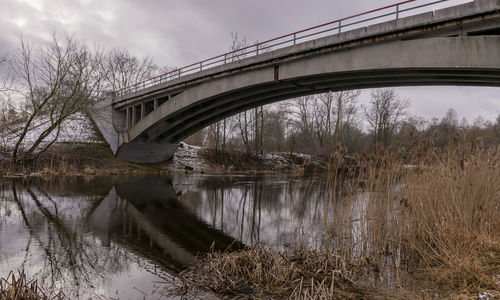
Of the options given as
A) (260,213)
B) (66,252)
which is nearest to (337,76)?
(260,213)

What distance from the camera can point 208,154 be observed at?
91.2ft

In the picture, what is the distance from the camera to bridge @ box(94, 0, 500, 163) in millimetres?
9273

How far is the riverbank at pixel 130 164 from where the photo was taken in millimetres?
17719

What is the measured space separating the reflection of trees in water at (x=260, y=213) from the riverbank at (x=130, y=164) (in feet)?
7.37

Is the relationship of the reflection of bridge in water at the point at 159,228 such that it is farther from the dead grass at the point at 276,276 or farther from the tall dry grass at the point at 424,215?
the tall dry grass at the point at 424,215

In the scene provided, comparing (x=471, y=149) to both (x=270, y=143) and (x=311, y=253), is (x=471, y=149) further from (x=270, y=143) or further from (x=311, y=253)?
(x=270, y=143)

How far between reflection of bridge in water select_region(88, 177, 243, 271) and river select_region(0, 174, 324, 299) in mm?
18

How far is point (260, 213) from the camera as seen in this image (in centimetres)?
883

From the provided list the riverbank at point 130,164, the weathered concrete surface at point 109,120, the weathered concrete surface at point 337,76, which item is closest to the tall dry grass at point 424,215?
the weathered concrete surface at point 337,76

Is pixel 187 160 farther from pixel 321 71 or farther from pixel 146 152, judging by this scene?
pixel 321 71

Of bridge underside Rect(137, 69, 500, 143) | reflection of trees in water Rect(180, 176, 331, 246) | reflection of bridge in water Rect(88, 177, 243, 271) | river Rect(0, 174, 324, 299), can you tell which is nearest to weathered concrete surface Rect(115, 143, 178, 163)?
bridge underside Rect(137, 69, 500, 143)

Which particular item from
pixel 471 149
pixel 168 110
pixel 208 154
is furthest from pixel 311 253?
pixel 208 154

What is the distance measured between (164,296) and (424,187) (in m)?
4.19

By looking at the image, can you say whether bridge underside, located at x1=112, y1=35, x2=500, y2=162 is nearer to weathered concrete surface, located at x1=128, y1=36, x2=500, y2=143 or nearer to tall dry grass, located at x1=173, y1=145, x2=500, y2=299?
weathered concrete surface, located at x1=128, y1=36, x2=500, y2=143
